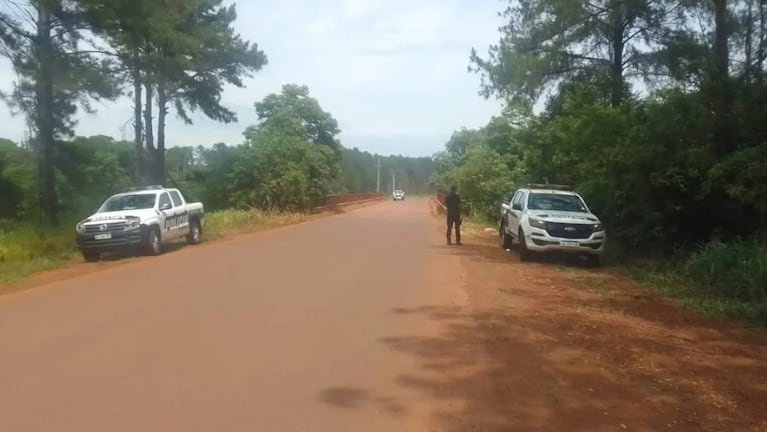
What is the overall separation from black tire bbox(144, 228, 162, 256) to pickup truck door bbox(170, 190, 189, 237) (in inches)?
60.8

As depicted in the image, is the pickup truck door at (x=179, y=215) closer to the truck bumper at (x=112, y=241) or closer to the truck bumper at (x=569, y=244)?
the truck bumper at (x=112, y=241)

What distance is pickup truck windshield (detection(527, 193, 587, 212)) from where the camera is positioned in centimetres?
1781

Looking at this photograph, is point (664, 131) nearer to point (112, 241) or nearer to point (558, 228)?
point (558, 228)

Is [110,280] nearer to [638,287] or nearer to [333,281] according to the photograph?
[333,281]

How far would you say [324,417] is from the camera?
17.7ft

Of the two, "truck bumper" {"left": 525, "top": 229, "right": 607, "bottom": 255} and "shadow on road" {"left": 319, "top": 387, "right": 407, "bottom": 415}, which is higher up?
"truck bumper" {"left": 525, "top": 229, "right": 607, "bottom": 255}

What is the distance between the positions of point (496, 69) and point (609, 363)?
1829 centimetres

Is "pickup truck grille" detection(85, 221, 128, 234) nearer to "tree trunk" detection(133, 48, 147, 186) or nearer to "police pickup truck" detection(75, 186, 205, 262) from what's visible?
"police pickup truck" detection(75, 186, 205, 262)

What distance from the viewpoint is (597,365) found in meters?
7.05

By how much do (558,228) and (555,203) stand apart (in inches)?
71.5

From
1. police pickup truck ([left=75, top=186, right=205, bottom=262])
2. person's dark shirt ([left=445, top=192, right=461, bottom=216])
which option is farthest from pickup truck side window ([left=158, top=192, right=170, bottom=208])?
person's dark shirt ([left=445, top=192, right=461, bottom=216])

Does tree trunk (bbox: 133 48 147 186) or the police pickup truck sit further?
tree trunk (bbox: 133 48 147 186)

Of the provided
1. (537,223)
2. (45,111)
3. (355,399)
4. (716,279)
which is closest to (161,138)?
(45,111)

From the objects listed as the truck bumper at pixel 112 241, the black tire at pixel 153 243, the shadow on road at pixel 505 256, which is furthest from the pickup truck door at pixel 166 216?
the shadow on road at pixel 505 256
